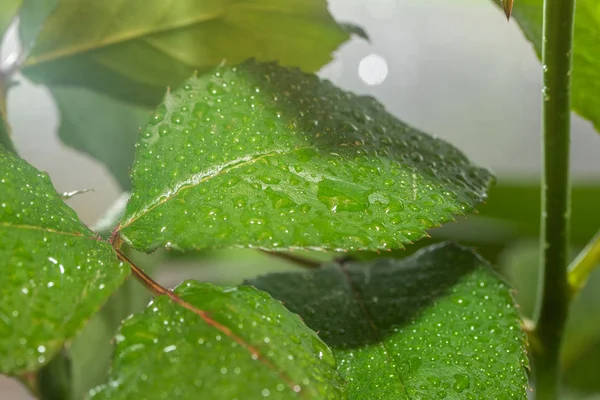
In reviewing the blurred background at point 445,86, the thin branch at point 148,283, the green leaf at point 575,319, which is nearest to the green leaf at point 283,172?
the thin branch at point 148,283

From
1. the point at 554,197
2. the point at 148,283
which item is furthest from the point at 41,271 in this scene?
the point at 554,197

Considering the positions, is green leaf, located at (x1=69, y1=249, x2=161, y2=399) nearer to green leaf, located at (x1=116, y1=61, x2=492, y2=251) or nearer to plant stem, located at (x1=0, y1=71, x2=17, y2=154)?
plant stem, located at (x1=0, y1=71, x2=17, y2=154)

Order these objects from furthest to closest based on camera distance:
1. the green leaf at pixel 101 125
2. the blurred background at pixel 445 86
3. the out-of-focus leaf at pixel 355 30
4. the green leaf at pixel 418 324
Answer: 1. the blurred background at pixel 445 86
2. the green leaf at pixel 101 125
3. the out-of-focus leaf at pixel 355 30
4. the green leaf at pixel 418 324

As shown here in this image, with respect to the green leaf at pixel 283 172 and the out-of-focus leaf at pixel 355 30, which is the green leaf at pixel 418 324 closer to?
the green leaf at pixel 283 172

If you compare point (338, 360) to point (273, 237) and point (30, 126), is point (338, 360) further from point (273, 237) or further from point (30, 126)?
point (30, 126)

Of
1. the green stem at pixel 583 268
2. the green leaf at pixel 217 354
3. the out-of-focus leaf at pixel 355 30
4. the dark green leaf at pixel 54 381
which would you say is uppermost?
the out-of-focus leaf at pixel 355 30

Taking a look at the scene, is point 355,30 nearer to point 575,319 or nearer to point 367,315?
point 367,315

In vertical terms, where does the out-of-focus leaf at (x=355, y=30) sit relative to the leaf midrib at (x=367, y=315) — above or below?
above
